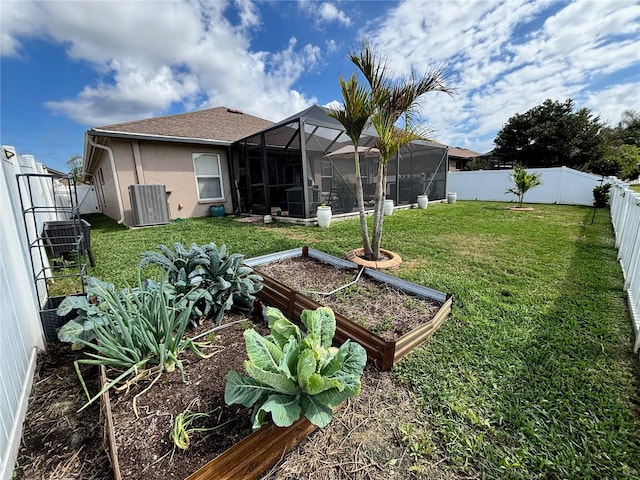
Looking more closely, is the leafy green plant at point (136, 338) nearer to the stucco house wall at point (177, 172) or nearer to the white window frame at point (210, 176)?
the stucco house wall at point (177, 172)

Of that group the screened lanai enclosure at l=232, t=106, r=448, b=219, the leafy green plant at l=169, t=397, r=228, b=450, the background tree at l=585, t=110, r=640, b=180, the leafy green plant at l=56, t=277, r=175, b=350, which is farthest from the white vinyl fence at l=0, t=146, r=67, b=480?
the background tree at l=585, t=110, r=640, b=180

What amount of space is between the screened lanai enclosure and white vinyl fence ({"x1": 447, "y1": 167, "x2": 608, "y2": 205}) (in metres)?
5.04

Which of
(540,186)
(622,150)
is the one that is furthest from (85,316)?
(622,150)

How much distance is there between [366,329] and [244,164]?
8924 millimetres

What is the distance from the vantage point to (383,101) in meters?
3.52

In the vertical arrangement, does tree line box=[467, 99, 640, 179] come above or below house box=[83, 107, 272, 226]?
above

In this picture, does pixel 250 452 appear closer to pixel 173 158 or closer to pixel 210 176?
pixel 173 158

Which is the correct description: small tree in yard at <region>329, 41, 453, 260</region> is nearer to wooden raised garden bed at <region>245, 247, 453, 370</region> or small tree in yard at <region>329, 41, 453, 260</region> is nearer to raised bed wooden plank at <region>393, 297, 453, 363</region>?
wooden raised garden bed at <region>245, 247, 453, 370</region>

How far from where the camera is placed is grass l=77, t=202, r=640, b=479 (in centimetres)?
129

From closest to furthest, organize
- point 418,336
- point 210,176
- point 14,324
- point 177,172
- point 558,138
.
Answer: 1. point 14,324
2. point 418,336
3. point 177,172
4. point 210,176
5. point 558,138

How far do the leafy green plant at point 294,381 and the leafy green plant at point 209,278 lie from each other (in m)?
0.94

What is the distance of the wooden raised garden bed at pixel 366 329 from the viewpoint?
1.84m

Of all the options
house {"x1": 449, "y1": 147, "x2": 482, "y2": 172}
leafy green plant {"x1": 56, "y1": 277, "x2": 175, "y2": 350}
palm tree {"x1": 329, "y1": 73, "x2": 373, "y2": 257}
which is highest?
house {"x1": 449, "y1": 147, "x2": 482, "y2": 172}

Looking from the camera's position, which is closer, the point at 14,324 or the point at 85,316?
the point at 14,324
